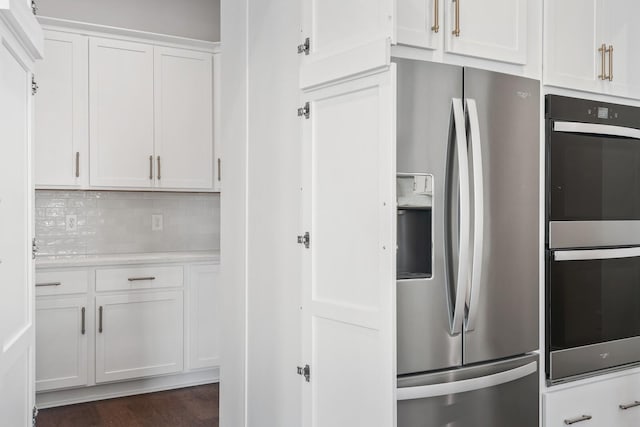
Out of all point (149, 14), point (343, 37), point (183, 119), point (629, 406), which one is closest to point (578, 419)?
point (629, 406)

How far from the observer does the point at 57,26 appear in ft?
13.1

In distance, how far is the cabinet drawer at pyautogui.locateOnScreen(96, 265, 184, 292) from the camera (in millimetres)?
4027

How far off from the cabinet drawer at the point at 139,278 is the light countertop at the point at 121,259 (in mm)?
54

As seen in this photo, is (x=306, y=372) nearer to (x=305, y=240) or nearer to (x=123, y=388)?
(x=305, y=240)

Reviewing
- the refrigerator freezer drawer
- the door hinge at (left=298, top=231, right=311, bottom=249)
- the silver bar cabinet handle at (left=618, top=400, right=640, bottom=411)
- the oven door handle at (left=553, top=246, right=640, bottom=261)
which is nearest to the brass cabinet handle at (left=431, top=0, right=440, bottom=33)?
the door hinge at (left=298, top=231, right=311, bottom=249)

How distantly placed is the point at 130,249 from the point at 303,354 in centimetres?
268

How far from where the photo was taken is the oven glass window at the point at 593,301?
2.46 metres

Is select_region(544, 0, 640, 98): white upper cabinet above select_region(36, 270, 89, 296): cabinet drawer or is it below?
above

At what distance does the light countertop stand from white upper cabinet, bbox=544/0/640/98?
2.73 m

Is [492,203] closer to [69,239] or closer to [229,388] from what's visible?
[229,388]

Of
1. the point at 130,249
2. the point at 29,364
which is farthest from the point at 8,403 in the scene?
the point at 130,249

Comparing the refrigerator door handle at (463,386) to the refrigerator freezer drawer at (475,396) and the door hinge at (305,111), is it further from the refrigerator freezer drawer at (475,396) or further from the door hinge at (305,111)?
the door hinge at (305,111)

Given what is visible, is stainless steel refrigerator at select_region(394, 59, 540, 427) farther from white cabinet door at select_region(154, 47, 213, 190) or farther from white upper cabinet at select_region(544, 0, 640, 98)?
white cabinet door at select_region(154, 47, 213, 190)

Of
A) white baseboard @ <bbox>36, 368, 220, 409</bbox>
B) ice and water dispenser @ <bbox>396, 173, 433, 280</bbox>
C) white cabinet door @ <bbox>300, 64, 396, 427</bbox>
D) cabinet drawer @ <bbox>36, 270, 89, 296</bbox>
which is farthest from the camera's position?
white baseboard @ <bbox>36, 368, 220, 409</bbox>
